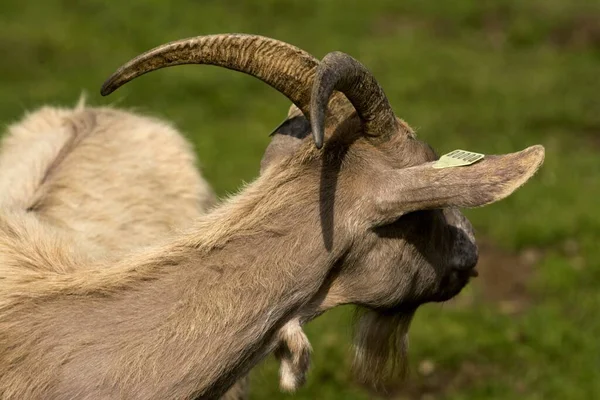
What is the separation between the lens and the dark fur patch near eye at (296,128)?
4.61 metres

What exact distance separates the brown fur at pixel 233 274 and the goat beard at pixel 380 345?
395mm

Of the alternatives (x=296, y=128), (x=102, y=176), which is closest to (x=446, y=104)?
(x=102, y=176)

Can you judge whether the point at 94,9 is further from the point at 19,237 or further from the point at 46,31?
the point at 19,237

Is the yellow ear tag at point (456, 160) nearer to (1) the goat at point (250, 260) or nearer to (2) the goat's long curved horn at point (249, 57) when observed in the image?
(1) the goat at point (250, 260)

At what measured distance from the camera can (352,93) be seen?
13.6 feet

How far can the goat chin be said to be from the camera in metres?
4.17

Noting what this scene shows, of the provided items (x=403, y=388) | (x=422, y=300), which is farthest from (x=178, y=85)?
(x=422, y=300)

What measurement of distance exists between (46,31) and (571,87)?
7.44 m

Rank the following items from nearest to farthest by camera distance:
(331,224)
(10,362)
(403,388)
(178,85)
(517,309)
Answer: (10,362) → (331,224) → (403,388) → (517,309) → (178,85)

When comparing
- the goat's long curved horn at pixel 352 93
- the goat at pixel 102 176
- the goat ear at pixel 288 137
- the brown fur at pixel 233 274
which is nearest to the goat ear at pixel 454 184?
the brown fur at pixel 233 274

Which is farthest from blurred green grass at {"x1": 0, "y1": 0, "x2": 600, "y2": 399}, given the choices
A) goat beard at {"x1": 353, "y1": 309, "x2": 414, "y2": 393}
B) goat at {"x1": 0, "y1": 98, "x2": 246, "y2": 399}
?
Result: goat beard at {"x1": 353, "y1": 309, "x2": 414, "y2": 393}

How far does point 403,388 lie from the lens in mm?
7246

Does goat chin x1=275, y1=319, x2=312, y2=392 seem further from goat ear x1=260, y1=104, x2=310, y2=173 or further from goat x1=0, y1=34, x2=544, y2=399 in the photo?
goat ear x1=260, y1=104, x2=310, y2=173

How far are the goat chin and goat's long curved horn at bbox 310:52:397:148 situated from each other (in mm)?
853
